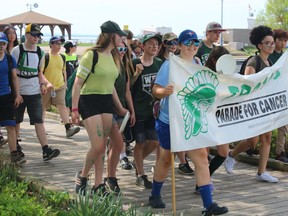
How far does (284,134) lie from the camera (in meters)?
8.48

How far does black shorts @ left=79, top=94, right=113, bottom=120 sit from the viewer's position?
6.33 metres

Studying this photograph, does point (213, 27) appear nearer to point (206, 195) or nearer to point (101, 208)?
point (206, 195)

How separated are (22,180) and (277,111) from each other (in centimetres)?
324


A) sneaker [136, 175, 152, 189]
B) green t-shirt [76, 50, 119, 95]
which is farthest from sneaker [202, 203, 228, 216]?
green t-shirt [76, 50, 119, 95]

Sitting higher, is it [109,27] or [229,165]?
[109,27]

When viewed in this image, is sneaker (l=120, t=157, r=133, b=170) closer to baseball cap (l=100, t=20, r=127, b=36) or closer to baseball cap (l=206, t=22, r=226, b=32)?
baseball cap (l=206, t=22, r=226, b=32)

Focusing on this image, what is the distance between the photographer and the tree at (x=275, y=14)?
5769 centimetres

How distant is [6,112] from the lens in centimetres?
814

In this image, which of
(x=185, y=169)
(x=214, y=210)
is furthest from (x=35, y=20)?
(x=214, y=210)

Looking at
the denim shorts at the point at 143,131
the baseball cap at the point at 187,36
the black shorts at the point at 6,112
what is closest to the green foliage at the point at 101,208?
the baseball cap at the point at 187,36

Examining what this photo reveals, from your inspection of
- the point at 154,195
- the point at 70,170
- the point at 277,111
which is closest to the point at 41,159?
the point at 70,170

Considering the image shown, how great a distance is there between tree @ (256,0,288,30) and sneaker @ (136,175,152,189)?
5185 cm

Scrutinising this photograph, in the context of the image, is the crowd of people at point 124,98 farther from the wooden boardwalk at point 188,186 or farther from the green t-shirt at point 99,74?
the wooden boardwalk at point 188,186

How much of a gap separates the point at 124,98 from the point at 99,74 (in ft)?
3.54
